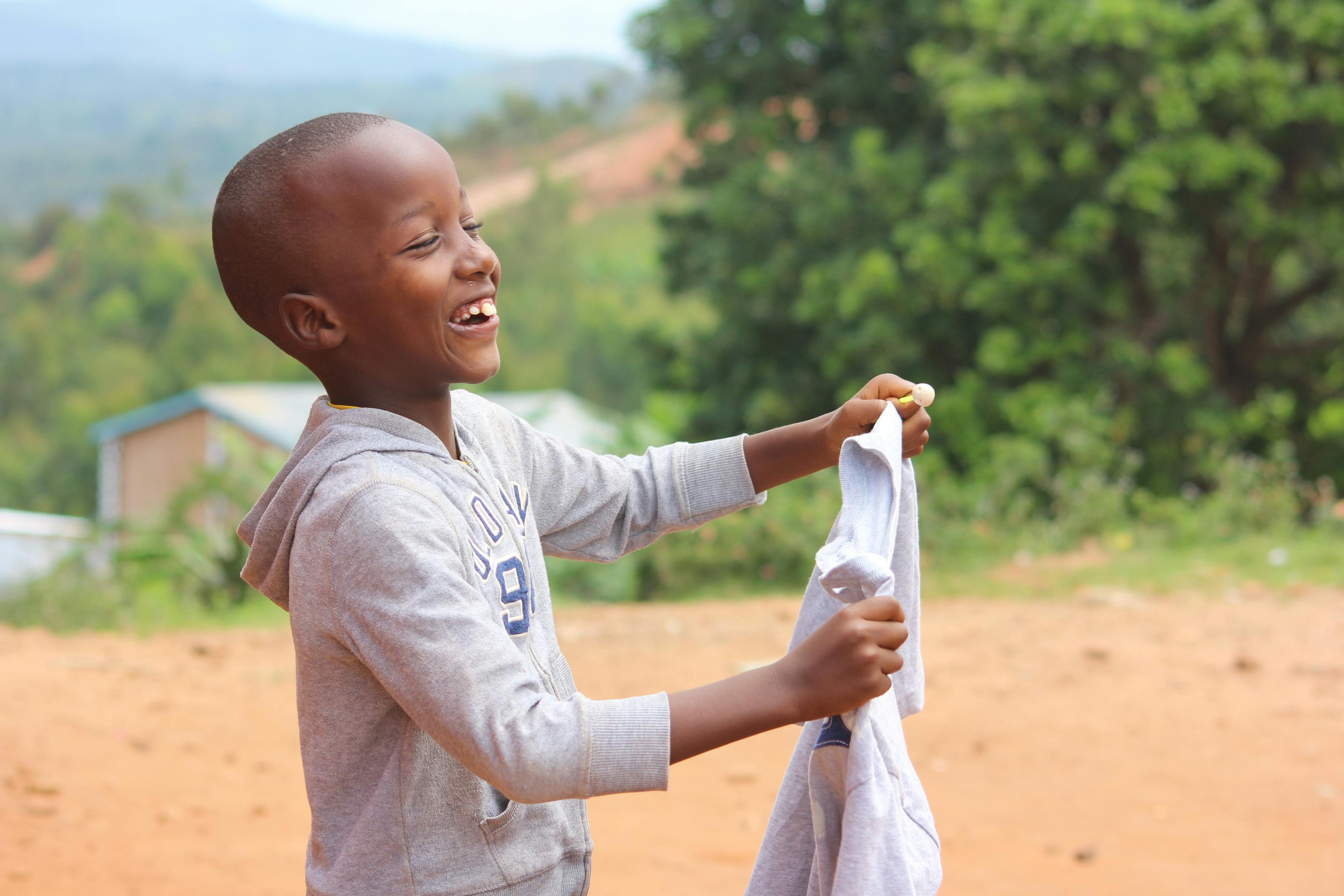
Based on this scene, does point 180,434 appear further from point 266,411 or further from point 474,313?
point 474,313

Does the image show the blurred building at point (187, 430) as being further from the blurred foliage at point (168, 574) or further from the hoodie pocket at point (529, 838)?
the hoodie pocket at point (529, 838)

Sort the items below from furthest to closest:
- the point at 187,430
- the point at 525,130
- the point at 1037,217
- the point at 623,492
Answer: the point at 525,130
the point at 187,430
the point at 1037,217
the point at 623,492

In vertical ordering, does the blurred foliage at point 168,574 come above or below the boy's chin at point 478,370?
below

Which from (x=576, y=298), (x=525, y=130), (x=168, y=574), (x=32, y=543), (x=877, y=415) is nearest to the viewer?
(x=877, y=415)

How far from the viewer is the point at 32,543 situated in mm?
14172

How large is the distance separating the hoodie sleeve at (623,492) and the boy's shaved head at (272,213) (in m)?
0.49

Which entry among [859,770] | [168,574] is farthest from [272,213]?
[168,574]

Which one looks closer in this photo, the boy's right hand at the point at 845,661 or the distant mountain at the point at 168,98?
the boy's right hand at the point at 845,661

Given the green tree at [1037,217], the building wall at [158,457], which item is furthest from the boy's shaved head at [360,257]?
the building wall at [158,457]

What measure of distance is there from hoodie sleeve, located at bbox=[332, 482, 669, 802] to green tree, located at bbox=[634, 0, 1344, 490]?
27.9ft

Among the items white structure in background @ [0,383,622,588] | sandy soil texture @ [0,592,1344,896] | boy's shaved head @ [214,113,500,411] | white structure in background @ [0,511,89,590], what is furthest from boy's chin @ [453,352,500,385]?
white structure in background @ [0,383,622,588]

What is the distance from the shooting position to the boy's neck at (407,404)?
153 cm

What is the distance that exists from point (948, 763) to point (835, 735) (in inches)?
115

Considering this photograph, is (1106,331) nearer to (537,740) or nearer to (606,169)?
(537,740)
